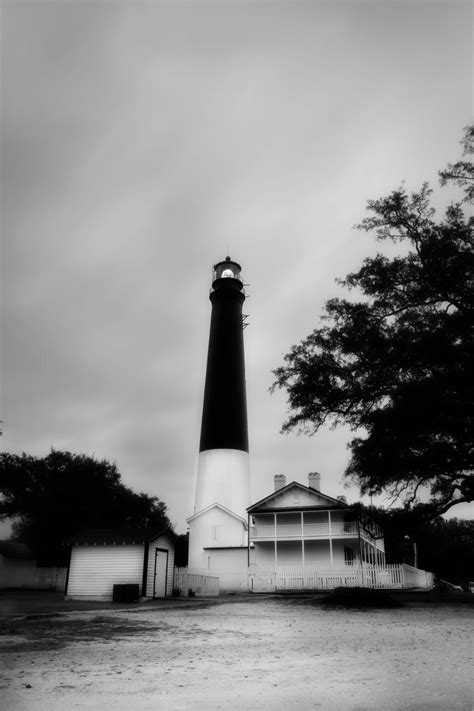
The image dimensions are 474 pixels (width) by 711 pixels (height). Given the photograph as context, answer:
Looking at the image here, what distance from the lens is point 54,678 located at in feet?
19.3

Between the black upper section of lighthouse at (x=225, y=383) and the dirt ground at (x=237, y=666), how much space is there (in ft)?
81.1

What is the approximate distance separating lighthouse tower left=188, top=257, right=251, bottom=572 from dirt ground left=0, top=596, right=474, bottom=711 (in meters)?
24.2

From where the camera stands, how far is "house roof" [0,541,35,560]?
43.6 metres

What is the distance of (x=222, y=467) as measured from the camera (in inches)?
1447

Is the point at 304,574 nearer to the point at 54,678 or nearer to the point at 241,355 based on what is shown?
the point at 241,355

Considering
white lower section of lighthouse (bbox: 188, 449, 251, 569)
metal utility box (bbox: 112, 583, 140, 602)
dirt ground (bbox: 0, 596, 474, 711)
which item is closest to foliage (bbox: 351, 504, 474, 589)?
white lower section of lighthouse (bbox: 188, 449, 251, 569)

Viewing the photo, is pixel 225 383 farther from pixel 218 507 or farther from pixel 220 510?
pixel 220 510

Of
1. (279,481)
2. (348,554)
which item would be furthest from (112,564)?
(348,554)

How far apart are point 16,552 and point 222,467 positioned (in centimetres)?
2055

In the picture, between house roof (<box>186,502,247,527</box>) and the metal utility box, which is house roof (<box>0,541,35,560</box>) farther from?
the metal utility box

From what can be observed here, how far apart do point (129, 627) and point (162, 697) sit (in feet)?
23.3

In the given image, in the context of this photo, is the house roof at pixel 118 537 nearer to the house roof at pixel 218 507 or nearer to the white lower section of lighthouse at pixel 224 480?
the house roof at pixel 218 507

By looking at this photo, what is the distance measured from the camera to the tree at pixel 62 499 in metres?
42.5

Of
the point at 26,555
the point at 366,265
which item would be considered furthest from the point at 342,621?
the point at 26,555
